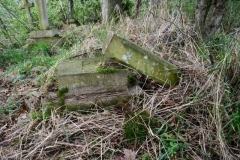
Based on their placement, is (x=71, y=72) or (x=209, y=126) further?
(x=71, y=72)

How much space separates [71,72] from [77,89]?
0.17 meters

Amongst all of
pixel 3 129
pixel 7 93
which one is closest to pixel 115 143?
pixel 3 129

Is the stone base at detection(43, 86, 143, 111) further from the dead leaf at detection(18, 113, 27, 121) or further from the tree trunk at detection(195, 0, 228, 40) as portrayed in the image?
the tree trunk at detection(195, 0, 228, 40)

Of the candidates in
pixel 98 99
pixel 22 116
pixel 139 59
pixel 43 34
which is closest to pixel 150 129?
pixel 98 99

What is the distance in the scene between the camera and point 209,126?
162cm

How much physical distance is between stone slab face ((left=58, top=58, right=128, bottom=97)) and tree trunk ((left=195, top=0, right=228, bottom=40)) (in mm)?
1842

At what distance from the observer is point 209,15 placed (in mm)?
3266

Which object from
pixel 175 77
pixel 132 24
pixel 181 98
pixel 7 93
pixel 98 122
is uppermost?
pixel 132 24

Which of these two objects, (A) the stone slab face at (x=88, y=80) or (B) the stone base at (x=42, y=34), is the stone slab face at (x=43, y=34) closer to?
(B) the stone base at (x=42, y=34)

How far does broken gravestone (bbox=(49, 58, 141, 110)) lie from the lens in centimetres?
181

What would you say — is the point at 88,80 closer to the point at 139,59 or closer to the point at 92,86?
the point at 92,86

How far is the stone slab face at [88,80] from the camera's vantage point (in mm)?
1798

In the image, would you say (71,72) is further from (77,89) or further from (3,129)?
(3,129)

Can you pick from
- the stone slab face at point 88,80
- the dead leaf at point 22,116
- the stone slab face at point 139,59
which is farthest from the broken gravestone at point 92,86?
the dead leaf at point 22,116
